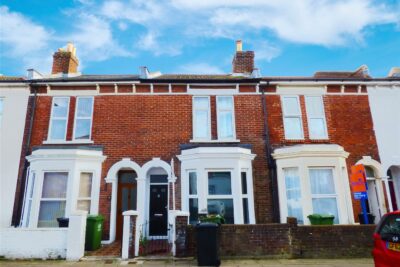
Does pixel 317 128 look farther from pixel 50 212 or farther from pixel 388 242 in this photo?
pixel 50 212

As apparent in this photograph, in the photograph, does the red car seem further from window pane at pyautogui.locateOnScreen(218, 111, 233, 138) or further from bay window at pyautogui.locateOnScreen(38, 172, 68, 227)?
bay window at pyautogui.locateOnScreen(38, 172, 68, 227)

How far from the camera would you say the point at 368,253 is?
7695mm

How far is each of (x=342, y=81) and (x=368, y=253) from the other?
6.97 metres

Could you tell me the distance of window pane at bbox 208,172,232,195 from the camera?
391 inches

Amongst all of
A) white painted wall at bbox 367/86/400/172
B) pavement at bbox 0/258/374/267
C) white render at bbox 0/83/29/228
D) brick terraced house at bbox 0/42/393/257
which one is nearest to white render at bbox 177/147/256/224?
brick terraced house at bbox 0/42/393/257

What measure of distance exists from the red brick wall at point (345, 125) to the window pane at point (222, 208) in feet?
10.1

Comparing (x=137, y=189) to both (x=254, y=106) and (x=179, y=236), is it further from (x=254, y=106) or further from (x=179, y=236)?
(x=254, y=106)

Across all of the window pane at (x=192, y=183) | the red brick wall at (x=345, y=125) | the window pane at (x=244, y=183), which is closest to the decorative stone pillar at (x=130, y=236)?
the window pane at (x=192, y=183)

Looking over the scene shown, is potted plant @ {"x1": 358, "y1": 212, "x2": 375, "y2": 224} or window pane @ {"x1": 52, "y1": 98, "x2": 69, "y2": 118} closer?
potted plant @ {"x1": 358, "y1": 212, "x2": 375, "y2": 224}

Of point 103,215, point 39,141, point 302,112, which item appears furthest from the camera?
point 302,112

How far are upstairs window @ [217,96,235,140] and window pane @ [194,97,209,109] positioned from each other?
50 centimetres

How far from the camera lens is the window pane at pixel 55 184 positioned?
32.3 ft

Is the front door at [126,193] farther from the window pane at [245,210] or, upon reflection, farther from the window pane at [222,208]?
the window pane at [245,210]

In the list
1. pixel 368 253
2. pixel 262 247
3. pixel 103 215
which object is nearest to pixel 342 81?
pixel 368 253
